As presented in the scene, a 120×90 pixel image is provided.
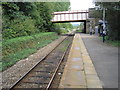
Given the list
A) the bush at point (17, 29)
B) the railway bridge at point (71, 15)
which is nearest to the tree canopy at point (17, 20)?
the bush at point (17, 29)

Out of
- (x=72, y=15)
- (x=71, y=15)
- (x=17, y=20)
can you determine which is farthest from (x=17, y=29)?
(x=72, y=15)

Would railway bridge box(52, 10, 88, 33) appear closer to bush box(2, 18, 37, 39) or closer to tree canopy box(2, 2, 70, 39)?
tree canopy box(2, 2, 70, 39)

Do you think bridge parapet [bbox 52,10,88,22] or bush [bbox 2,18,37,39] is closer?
bush [bbox 2,18,37,39]

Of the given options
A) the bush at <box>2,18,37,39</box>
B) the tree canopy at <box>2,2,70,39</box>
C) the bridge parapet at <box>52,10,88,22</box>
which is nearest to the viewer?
the bush at <box>2,18,37,39</box>

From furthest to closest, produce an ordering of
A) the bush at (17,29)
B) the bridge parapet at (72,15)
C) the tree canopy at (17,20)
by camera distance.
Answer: the bridge parapet at (72,15) < the tree canopy at (17,20) < the bush at (17,29)

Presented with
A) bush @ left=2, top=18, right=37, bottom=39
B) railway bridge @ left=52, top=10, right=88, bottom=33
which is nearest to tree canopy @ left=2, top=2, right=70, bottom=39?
bush @ left=2, top=18, right=37, bottom=39

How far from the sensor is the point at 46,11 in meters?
35.3

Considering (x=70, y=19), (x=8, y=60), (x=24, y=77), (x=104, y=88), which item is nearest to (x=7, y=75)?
(x=24, y=77)

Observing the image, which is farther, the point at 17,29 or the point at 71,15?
the point at 71,15

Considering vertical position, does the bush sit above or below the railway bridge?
below

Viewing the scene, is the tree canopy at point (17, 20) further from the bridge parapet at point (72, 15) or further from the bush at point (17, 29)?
the bridge parapet at point (72, 15)

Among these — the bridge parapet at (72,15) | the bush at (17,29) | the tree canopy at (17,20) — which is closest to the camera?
the bush at (17,29)

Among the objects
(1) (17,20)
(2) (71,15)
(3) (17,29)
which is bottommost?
(3) (17,29)

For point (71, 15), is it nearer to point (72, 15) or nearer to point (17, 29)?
point (72, 15)
